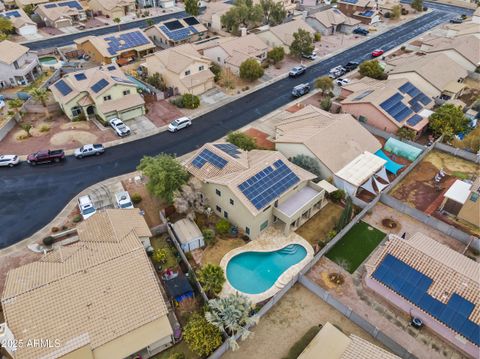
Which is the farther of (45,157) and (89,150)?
(89,150)

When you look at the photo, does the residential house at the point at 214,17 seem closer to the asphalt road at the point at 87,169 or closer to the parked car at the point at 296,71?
the parked car at the point at 296,71

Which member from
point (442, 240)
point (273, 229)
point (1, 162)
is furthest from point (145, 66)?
point (442, 240)

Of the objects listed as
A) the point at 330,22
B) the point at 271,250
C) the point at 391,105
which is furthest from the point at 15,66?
the point at 330,22

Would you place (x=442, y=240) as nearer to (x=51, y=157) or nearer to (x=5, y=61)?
(x=51, y=157)

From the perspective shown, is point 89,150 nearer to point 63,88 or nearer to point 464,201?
point 63,88

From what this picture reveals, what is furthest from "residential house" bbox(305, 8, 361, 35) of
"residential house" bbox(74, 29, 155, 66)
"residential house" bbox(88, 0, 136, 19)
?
"residential house" bbox(88, 0, 136, 19)

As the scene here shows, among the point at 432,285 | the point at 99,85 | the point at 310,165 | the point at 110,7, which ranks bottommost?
the point at 110,7

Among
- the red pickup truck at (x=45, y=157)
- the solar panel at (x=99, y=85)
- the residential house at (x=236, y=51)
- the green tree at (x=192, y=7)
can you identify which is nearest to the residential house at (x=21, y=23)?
the green tree at (x=192, y=7)

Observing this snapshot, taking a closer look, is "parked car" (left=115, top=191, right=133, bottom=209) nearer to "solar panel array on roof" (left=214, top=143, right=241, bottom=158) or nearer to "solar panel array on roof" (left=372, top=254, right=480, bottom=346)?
"solar panel array on roof" (left=214, top=143, right=241, bottom=158)

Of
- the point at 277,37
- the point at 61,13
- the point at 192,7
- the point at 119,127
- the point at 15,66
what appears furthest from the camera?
the point at 192,7
